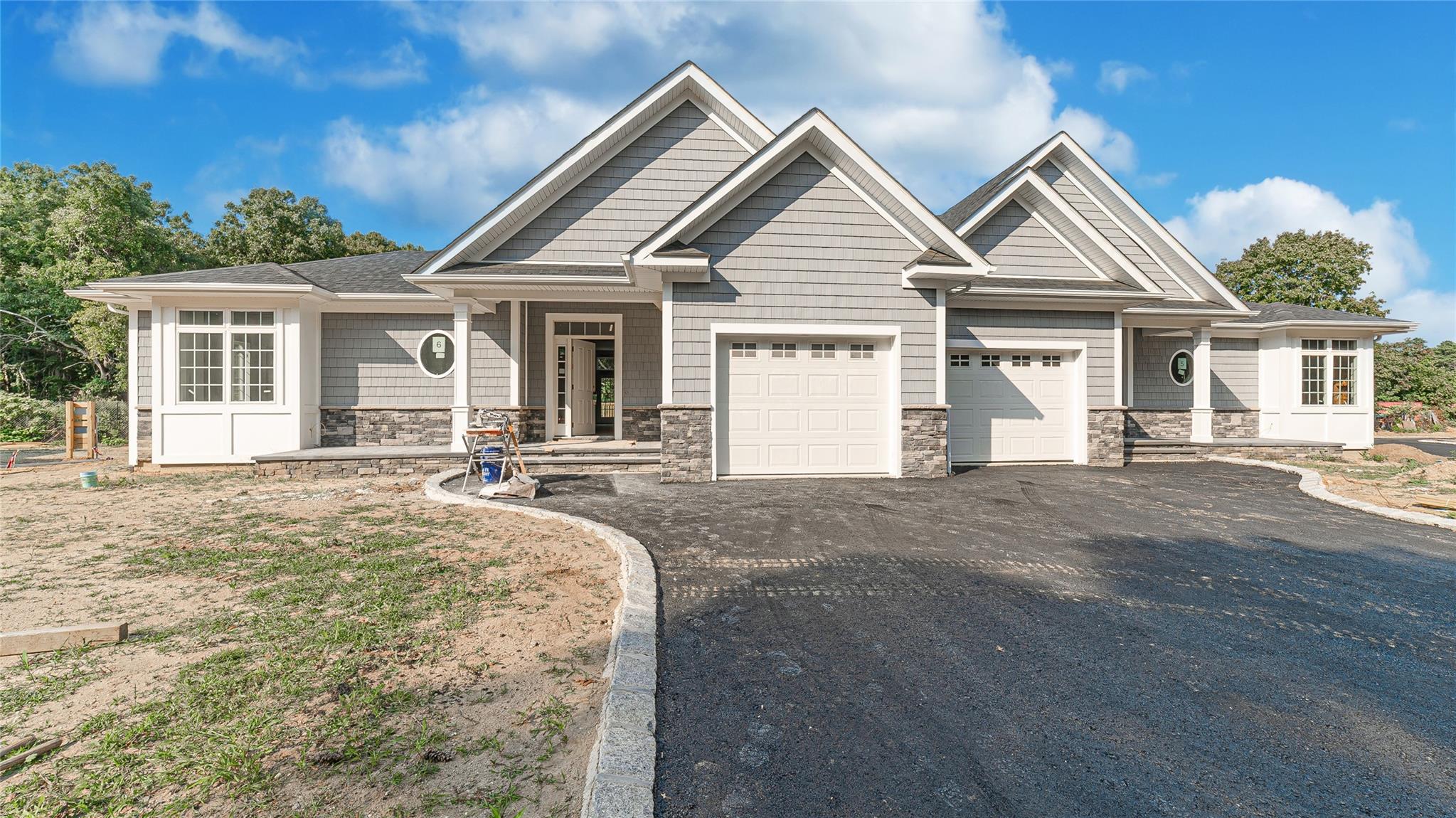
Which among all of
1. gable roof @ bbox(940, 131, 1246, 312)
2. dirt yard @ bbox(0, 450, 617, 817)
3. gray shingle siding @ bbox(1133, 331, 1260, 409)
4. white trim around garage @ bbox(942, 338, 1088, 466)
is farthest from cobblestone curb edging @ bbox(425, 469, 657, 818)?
gray shingle siding @ bbox(1133, 331, 1260, 409)

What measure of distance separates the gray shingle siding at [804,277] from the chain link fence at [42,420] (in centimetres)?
1908

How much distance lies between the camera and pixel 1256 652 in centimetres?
345

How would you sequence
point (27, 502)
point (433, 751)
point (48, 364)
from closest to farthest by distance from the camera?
1. point (433, 751)
2. point (27, 502)
3. point (48, 364)

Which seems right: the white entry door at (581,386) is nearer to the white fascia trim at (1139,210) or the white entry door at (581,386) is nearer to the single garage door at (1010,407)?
the single garage door at (1010,407)

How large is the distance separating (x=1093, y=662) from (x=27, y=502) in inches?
503

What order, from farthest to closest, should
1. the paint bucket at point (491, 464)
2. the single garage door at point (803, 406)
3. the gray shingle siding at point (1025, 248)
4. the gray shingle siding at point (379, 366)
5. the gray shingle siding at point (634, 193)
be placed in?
1. the gray shingle siding at point (379, 366)
2. the gray shingle siding at point (1025, 248)
3. the gray shingle siding at point (634, 193)
4. the single garage door at point (803, 406)
5. the paint bucket at point (491, 464)

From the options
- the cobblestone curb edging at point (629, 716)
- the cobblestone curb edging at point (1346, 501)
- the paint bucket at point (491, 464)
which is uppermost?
the paint bucket at point (491, 464)

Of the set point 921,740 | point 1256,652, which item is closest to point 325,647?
point 921,740

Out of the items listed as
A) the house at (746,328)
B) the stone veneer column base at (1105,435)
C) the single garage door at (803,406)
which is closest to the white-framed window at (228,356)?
the house at (746,328)

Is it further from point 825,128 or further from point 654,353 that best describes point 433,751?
point 654,353

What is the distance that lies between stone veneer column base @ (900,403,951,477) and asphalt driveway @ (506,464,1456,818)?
334 cm

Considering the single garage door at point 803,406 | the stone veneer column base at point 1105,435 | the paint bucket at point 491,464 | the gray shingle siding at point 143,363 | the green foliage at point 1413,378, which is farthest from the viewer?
the green foliage at point 1413,378

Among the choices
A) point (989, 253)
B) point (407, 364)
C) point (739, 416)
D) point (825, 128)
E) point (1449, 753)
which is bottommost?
point (1449, 753)

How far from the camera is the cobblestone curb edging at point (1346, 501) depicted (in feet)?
22.0
